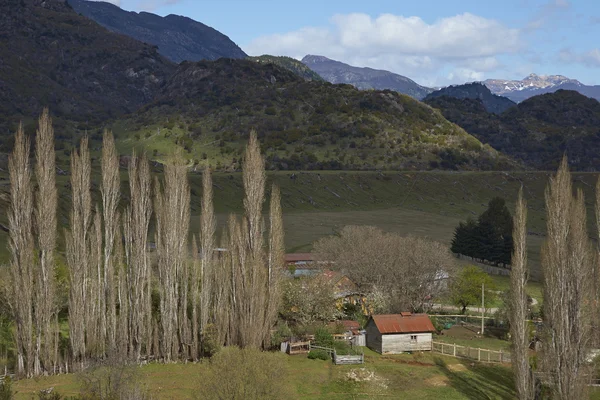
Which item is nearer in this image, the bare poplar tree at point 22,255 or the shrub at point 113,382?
the shrub at point 113,382

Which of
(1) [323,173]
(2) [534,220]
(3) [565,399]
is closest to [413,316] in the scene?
(3) [565,399]

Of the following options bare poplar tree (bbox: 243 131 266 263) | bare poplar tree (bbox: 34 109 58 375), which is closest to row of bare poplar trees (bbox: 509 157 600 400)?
bare poplar tree (bbox: 243 131 266 263)

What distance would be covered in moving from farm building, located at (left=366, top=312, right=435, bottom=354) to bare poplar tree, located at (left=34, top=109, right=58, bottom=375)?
2414cm

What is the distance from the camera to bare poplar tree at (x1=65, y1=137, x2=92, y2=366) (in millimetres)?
44906

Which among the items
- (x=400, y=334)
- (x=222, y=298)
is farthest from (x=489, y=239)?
(x=222, y=298)

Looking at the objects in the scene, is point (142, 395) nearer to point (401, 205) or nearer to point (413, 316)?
point (413, 316)

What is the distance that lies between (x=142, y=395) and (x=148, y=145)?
481 ft

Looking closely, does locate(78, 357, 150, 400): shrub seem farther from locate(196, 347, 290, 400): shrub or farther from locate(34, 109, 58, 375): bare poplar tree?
locate(34, 109, 58, 375): bare poplar tree

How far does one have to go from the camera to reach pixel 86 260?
154ft

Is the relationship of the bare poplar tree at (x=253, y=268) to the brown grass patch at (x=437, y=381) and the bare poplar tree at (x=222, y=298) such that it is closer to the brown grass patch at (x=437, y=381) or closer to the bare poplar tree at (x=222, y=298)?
the bare poplar tree at (x=222, y=298)

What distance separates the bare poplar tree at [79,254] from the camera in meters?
44.9

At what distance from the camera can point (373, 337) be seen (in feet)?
172

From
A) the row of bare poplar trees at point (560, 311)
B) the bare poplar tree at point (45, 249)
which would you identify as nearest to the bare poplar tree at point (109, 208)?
the bare poplar tree at point (45, 249)

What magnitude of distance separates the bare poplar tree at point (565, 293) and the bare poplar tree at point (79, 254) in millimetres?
30336
